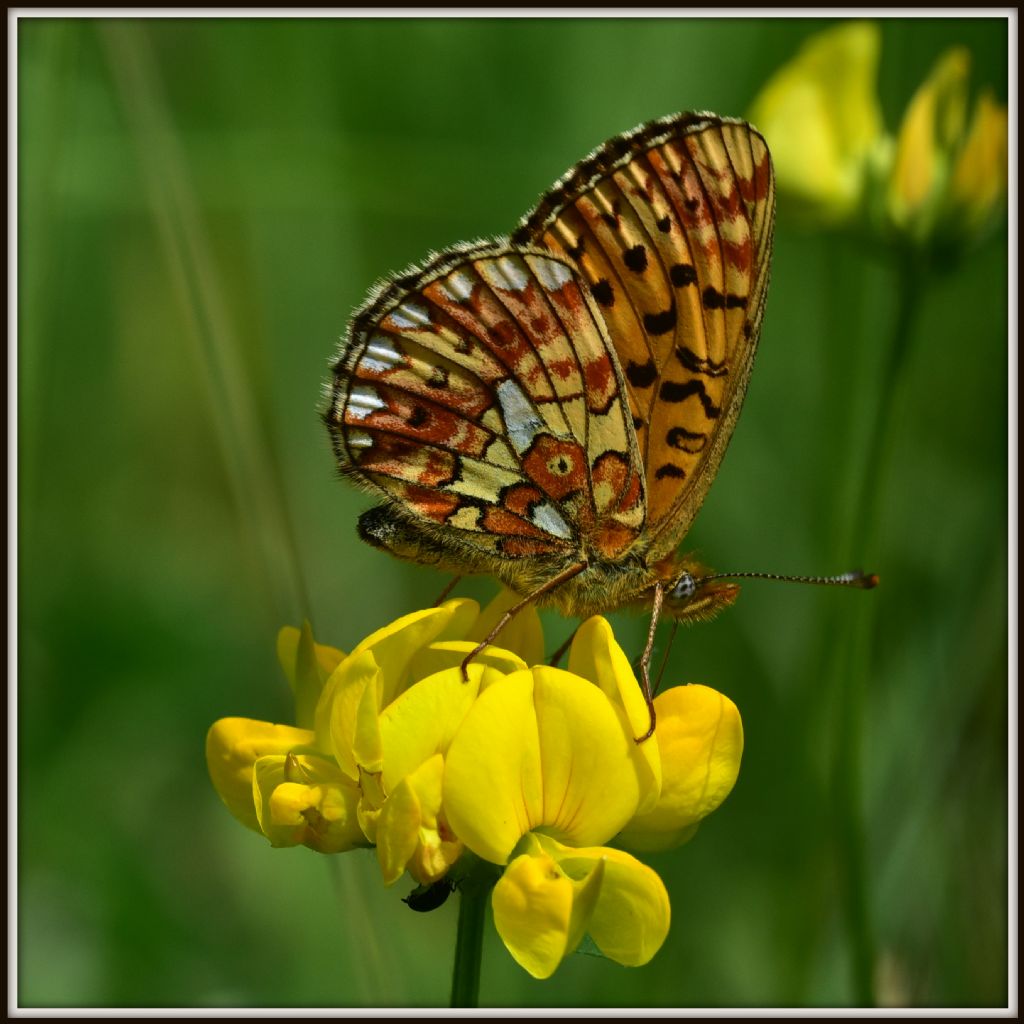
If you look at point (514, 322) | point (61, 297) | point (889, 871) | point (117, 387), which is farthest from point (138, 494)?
point (889, 871)

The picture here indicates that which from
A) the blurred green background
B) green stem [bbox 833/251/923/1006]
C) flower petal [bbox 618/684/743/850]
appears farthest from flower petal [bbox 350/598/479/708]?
green stem [bbox 833/251/923/1006]

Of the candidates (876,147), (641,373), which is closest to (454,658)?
(641,373)

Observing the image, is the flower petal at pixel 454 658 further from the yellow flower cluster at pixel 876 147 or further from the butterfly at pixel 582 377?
the yellow flower cluster at pixel 876 147

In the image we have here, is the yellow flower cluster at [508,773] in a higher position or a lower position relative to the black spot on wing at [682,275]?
lower

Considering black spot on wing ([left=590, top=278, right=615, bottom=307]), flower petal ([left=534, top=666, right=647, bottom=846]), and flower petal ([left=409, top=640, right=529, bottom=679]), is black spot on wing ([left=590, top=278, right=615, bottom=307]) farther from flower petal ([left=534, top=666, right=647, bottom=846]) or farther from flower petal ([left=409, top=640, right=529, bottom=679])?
flower petal ([left=534, top=666, right=647, bottom=846])

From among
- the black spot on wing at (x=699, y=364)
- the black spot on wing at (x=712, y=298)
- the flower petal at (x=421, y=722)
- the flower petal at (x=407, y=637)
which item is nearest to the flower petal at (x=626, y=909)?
the flower petal at (x=421, y=722)

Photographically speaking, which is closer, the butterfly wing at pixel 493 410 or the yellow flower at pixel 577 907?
the yellow flower at pixel 577 907

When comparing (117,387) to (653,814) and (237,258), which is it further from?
(653,814)
